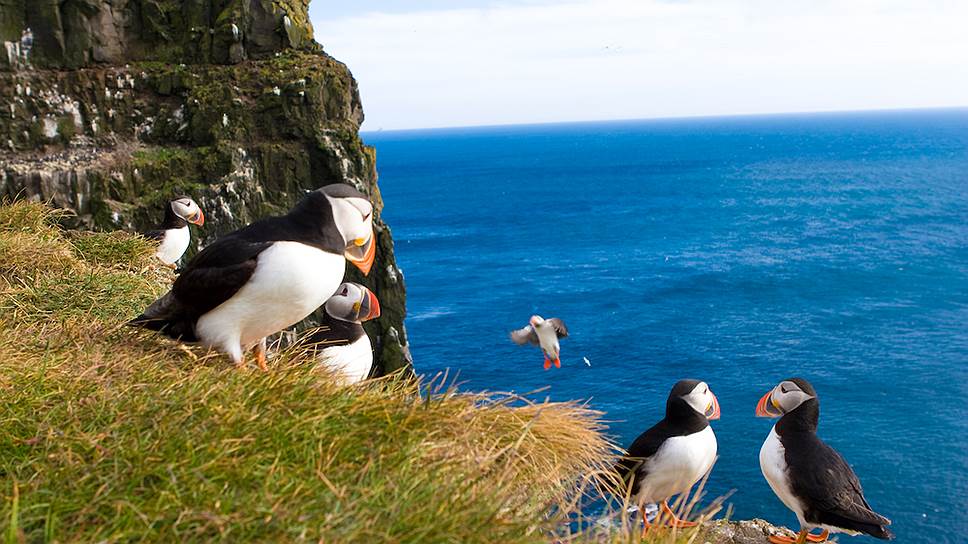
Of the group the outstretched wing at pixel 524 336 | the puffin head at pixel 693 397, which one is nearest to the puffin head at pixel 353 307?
the puffin head at pixel 693 397

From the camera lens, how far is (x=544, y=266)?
2884 inches

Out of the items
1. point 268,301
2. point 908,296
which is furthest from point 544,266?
point 268,301

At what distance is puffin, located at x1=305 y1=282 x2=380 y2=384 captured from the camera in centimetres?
611

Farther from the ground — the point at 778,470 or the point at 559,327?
the point at 778,470

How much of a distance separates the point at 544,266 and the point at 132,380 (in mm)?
69268

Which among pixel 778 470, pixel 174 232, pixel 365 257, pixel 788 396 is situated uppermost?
pixel 365 257

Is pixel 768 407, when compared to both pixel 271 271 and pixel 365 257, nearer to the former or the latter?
pixel 365 257

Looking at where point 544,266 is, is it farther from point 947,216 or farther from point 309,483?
point 309,483

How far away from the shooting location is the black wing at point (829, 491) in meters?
7.46

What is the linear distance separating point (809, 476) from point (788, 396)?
2.58 ft

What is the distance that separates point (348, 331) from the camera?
20.8 ft

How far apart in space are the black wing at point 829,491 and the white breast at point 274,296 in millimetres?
4937

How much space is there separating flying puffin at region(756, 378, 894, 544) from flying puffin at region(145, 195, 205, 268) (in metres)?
7.42

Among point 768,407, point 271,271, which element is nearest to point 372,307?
point 271,271
